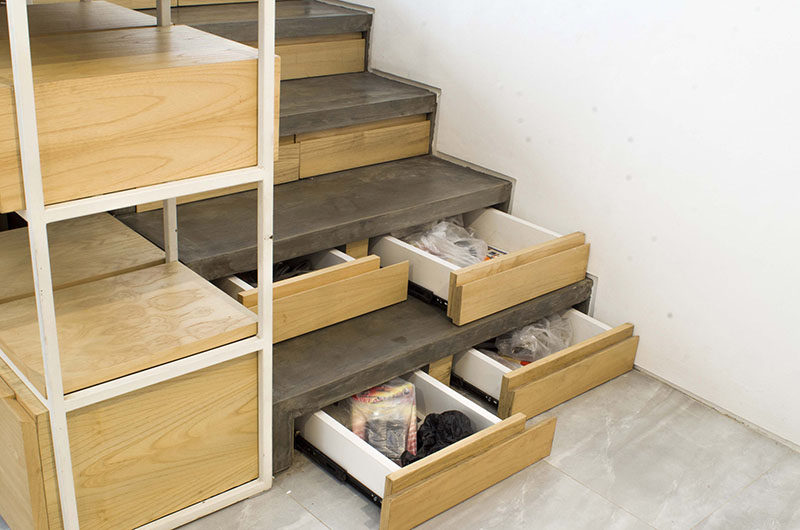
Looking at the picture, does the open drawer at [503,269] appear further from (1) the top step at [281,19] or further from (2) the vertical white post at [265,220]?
(1) the top step at [281,19]

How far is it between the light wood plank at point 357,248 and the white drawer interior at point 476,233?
0.07 m

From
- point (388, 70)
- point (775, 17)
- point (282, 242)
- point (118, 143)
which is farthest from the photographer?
point (388, 70)

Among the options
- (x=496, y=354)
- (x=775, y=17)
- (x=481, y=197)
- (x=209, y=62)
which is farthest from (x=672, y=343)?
(x=209, y=62)

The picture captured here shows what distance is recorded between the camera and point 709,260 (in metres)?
2.40

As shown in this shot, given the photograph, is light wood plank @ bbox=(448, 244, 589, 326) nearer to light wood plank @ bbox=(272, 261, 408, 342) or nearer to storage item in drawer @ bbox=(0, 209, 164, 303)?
light wood plank @ bbox=(272, 261, 408, 342)

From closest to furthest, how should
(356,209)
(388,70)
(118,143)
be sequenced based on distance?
(118,143) → (356,209) → (388,70)

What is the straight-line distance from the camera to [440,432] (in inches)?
82.0

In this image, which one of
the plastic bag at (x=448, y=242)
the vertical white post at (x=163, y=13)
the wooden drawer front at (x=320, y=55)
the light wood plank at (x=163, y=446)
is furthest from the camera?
the wooden drawer front at (x=320, y=55)

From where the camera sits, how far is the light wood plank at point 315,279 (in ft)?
6.73

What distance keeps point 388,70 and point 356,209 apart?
82 centimetres

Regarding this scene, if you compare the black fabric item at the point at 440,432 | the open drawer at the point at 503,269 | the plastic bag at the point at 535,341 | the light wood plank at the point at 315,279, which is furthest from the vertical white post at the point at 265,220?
the plastic bag at the point at 535,341

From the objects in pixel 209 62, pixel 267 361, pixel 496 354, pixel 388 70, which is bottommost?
pixel 496 354

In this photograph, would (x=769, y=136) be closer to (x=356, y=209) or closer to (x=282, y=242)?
(x=356, y=209)

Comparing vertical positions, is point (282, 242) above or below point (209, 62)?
below
